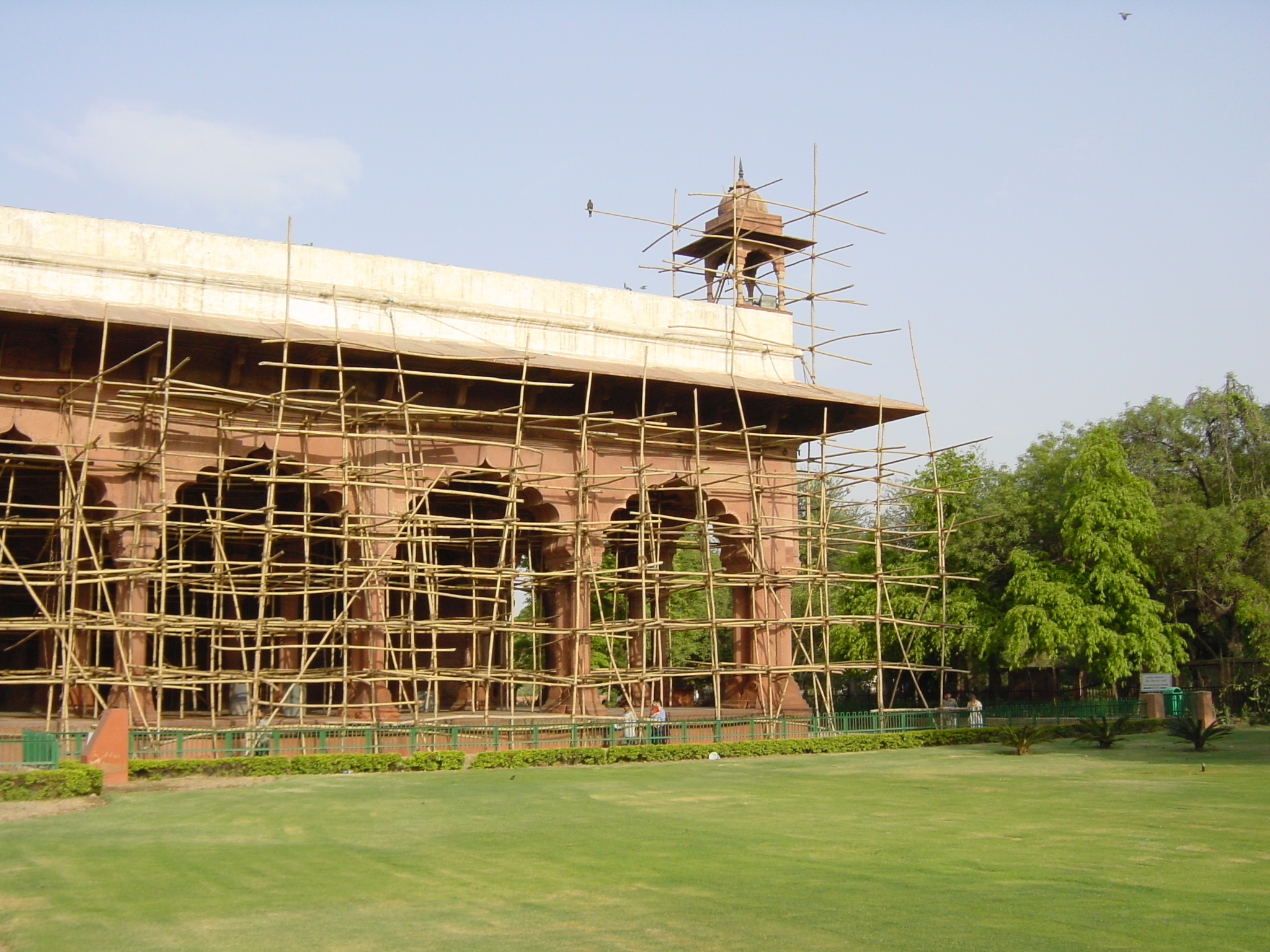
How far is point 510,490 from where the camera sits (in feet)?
66.9

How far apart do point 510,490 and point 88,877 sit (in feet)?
39.1

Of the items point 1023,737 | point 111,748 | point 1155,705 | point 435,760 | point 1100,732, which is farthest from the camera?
point 1155,705

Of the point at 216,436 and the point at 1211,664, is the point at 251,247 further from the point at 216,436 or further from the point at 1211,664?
the point at 1211,664

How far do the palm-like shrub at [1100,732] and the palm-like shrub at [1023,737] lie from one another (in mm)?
827

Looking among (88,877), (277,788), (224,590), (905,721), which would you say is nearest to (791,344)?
(905,721)

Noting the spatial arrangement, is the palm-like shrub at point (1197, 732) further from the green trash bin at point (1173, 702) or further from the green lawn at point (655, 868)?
the green trash bin at point (1173, 702)

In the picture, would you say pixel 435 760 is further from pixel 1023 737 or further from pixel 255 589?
pixel 1023 737

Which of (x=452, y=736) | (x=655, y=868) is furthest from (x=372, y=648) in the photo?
(x=655, y=868)

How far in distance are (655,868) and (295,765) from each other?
28.3 ft

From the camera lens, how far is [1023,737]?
19453 mm

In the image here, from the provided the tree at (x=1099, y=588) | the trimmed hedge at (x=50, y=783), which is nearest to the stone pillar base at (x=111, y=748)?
the trimmed hedge at (x=50, y=783)

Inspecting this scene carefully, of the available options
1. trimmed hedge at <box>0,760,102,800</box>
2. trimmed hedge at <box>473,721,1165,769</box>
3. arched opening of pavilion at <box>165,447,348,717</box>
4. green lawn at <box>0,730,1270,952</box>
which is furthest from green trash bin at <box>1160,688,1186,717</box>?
trimmed hedge at <box>0,760,102,800</box>

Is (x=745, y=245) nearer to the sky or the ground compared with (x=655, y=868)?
nearer to the sky

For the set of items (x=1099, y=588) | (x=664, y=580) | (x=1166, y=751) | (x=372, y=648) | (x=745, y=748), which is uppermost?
(x=1099, y=588)
